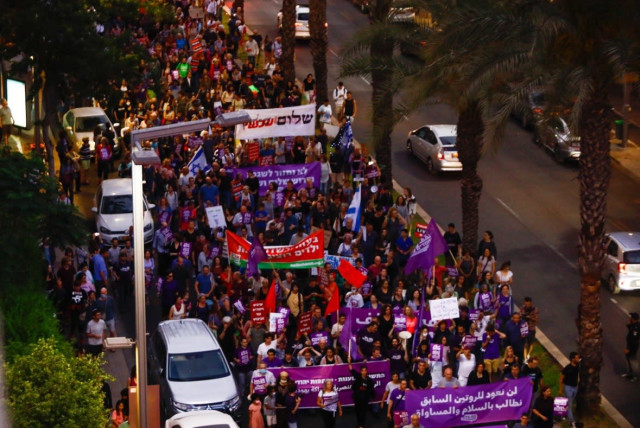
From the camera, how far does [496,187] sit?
39.8 metres

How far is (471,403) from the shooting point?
24.3 metres

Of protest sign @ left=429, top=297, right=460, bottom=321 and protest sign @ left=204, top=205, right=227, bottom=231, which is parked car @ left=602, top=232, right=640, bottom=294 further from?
protest sign @ left=204, top=205, right=227, bottom=231

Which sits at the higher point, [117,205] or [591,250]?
[591,250]

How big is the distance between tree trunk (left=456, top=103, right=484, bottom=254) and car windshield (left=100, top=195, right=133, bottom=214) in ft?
27.1

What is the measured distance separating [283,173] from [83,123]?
31.6 feet

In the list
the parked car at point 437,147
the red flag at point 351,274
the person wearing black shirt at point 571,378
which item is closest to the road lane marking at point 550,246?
the parked car at point 437,147

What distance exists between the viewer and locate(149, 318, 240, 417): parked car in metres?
24.2

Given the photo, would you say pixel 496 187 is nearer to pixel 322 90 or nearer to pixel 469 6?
pixel 322 90

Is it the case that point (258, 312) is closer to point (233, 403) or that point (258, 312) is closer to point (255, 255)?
point (255, 255)

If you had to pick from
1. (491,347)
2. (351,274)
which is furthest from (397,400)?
(351,274)

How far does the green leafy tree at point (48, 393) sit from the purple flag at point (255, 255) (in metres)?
7.84

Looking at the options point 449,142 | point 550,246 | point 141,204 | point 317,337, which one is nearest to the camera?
point 141,204

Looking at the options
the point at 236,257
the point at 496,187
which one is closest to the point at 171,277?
the point at 236,257

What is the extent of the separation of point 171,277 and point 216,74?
58.6ft
